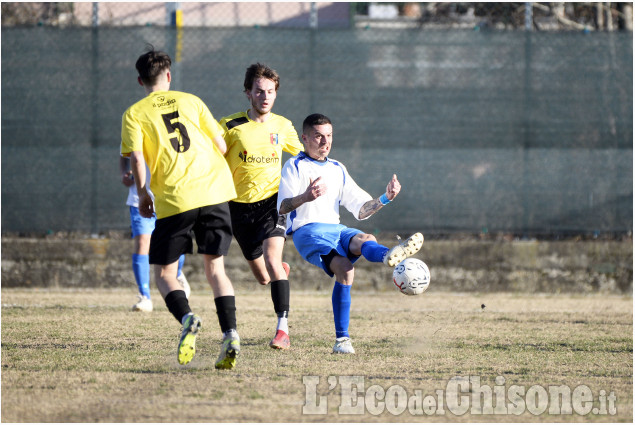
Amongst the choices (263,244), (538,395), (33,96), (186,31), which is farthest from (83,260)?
(538,395)

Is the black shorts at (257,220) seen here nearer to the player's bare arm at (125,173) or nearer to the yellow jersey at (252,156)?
the yellow jersey at (252,156)

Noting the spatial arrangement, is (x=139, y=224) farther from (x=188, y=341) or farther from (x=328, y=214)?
(x=188, y=341)

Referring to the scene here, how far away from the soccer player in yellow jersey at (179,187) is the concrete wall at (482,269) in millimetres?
4991

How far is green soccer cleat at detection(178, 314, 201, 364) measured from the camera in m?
4.38

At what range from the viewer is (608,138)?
999 centimetres

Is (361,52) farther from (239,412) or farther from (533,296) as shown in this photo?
(239,412)

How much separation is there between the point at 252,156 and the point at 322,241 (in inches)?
33.4

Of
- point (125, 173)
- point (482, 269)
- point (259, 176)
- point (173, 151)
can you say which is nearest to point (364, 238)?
point (259, 176)

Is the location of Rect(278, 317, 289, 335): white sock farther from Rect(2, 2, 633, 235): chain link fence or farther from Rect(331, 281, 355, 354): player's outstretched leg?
Rect(2, 2, 633, 235): chain link fence

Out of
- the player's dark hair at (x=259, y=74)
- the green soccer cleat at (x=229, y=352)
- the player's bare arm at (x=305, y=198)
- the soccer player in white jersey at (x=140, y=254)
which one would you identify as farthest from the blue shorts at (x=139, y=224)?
the green soccer cleat at (x=229, y=352)

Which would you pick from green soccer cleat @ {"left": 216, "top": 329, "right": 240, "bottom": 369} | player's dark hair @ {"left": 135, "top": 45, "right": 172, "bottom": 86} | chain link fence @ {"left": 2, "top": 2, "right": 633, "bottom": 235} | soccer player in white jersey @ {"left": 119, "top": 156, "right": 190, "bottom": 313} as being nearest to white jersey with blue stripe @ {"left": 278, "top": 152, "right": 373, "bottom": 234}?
player's dark hair @ {"left": 135, "top": 45, "right": 172, "bottom": 86}

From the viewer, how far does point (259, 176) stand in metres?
6.00

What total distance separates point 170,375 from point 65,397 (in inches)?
27.1

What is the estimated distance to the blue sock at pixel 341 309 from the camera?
5453 millimetres
